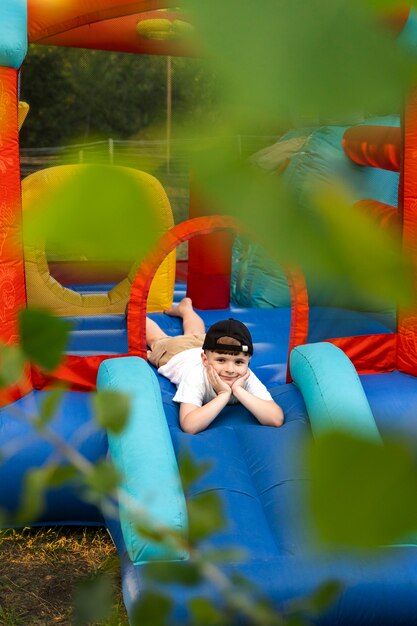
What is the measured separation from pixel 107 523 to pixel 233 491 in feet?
1.82

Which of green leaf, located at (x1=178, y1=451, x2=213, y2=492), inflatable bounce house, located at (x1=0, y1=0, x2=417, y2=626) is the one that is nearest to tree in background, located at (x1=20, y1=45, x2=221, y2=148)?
green leaf, located at (x1=178, y1=451, x2=213, y2=492)

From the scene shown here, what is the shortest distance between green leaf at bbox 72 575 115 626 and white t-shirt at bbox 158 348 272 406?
98.5 inches

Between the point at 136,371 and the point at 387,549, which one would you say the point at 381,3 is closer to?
the point at 387,549

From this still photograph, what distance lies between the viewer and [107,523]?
9.07ft

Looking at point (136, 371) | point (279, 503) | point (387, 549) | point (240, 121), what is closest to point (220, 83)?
point (240, 121)

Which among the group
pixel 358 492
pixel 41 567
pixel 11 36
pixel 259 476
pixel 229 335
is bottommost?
pixel 41 567

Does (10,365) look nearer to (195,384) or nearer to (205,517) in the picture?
(205,517)

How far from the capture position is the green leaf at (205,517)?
321 millimetres

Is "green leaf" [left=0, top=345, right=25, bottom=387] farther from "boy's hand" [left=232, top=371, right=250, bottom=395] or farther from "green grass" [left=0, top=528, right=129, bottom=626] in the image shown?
"boy's hand" [left=232, top=371, right=250, bottom=395]

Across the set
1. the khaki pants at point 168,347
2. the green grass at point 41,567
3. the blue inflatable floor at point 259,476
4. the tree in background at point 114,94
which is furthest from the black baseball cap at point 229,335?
the tree in background at point 114,94

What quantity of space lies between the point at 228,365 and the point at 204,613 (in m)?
2.55

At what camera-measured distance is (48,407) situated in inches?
12.1

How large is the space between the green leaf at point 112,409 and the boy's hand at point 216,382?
2.51 metres

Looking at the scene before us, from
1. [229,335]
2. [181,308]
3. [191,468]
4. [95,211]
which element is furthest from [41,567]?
[95,211]
